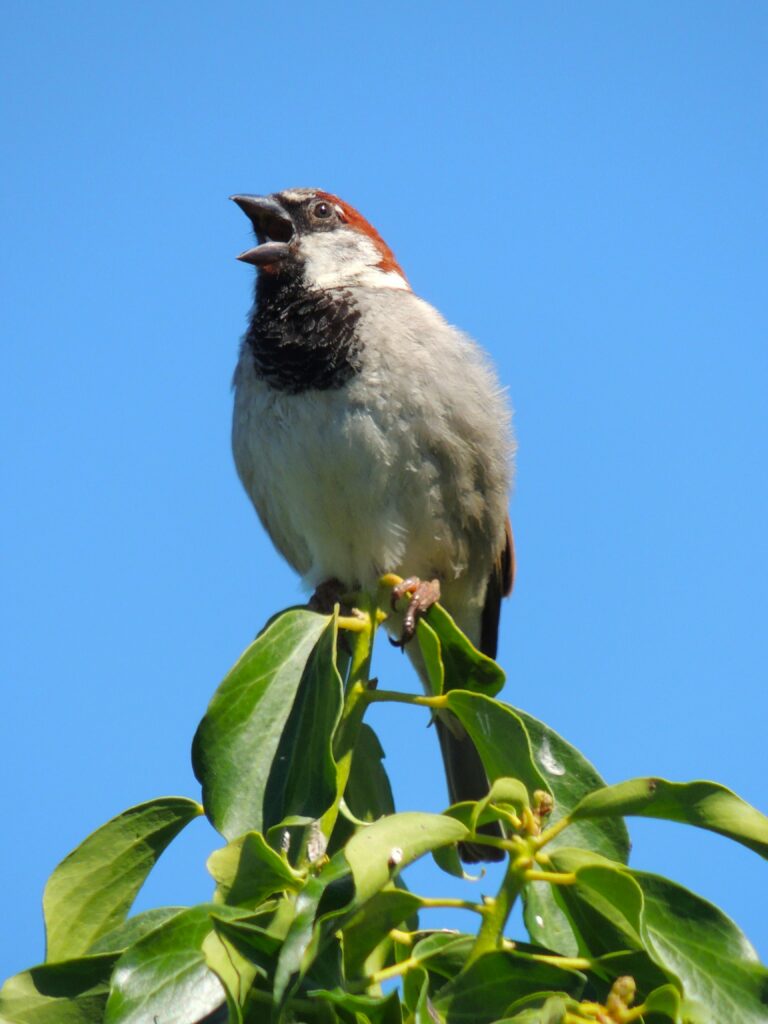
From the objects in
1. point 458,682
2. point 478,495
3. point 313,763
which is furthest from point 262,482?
point 313,763

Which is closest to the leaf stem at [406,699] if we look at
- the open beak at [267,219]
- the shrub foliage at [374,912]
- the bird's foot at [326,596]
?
the shrub foliage at [374,912]

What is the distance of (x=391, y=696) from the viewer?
212cm

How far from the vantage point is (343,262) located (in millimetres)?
3855

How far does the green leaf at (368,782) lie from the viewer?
236 cm

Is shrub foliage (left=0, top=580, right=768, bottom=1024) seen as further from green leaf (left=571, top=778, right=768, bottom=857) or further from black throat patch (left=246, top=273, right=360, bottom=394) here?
black throat patch (left=246, top=273, right=360, bottom=394)

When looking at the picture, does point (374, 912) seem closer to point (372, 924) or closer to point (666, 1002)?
point (372, 924)

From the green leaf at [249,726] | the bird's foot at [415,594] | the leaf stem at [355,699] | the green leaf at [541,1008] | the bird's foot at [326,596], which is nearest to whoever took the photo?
the green leaf at [541,1008]

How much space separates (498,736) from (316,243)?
234 centimetres

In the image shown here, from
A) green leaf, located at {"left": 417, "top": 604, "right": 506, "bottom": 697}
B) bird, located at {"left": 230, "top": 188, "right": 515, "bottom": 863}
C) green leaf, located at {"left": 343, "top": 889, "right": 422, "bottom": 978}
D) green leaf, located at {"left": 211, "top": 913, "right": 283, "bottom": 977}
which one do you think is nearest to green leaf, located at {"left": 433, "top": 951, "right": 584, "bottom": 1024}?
green leaf, located at {"left": 343, "top": 889, "right": 422, "bottom": 978}

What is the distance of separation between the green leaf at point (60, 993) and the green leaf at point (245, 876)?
0.63 ft

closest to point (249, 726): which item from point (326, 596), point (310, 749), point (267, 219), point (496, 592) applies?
point (310, 749)

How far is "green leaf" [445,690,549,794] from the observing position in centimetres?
181

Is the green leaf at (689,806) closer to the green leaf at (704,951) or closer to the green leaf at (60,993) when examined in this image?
the green leaf at (704,951)

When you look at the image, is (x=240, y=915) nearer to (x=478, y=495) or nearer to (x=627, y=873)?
(x=627, y=873)
